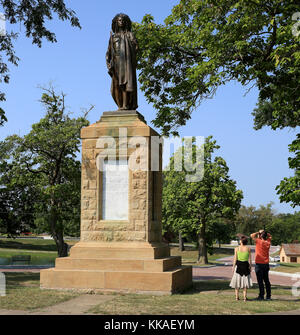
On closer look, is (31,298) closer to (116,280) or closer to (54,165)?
(116,280)

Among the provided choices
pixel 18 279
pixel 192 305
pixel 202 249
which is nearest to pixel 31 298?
pixel 192 305

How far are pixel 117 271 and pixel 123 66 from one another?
563 cm

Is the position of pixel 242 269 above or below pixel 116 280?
above

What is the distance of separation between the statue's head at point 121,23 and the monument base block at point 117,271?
6.16 metres

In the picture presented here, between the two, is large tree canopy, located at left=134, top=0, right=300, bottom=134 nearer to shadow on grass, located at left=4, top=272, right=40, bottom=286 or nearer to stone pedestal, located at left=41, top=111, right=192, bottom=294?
stone pedestal, located at left=41, top=111, right=192, bottom=294

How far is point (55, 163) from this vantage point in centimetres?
2586

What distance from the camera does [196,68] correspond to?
44.5 feet

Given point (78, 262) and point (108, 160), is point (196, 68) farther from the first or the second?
point (78, 262)

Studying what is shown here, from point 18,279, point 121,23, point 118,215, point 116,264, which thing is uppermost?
point 121,23

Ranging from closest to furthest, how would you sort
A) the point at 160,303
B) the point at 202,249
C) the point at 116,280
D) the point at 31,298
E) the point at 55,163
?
the point at 160,303
the point at 31,298
the point at 116,280
the point at 55,163
the point at 202,249

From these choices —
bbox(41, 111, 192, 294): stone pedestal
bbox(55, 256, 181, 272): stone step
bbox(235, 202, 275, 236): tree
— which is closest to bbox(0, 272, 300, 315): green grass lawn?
bbox(41, 111, 192, 294): stone pedestal

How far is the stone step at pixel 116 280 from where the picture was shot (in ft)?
33.6

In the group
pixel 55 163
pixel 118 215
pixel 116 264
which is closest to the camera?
pixel 116 264

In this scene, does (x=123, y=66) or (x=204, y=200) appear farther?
(x=204, y=200)
